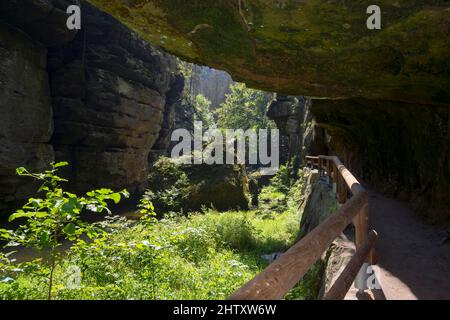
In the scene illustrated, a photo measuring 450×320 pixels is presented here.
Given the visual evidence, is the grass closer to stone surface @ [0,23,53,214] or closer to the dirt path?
the dirt path

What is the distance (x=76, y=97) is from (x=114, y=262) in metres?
19.5

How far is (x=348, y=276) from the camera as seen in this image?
305 cm

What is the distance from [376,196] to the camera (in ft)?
29.0

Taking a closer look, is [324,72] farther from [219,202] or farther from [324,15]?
[219,202]

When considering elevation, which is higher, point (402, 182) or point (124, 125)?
point (124, 125)

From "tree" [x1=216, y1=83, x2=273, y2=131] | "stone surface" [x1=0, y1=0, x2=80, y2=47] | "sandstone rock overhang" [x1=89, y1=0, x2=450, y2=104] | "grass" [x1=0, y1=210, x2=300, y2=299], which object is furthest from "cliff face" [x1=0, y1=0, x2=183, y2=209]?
"sandstone rock overhang" [x1=89, y1=0, x2=450, y2=104]

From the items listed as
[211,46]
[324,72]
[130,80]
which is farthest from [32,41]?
[324,72]

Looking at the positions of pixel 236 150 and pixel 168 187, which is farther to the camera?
pixel 236 150

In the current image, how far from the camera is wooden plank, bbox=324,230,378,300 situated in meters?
2.80

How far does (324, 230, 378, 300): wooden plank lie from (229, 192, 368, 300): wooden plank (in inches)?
20.5

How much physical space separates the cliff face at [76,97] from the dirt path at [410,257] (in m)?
19.4

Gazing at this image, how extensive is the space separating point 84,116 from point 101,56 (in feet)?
17.5

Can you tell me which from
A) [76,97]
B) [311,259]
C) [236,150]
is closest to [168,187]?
[236,150]

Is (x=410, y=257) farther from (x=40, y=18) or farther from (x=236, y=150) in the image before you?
(x=40, y=18)
